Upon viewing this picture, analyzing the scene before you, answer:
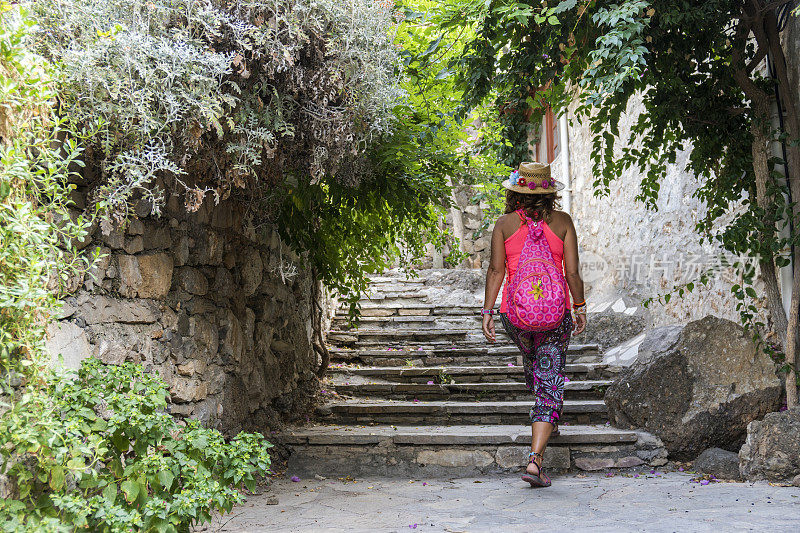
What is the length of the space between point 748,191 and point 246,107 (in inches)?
111

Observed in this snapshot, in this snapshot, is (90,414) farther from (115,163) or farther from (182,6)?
(182,6)

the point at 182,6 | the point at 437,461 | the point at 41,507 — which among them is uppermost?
the point at 182,6

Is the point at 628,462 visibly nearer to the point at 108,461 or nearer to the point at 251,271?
the point at 251,271

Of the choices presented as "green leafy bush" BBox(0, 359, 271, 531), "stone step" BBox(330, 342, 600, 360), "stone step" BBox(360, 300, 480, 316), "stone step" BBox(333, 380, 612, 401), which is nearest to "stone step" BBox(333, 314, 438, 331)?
"stone step" BBox(360, 300, 480, 316)

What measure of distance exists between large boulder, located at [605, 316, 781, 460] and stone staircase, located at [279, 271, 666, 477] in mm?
152

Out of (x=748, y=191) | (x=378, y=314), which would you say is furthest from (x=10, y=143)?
(x=378, y=314)

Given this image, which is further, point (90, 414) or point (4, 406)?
point (90, 414)

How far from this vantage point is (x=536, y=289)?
3.35m

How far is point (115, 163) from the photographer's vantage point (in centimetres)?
232

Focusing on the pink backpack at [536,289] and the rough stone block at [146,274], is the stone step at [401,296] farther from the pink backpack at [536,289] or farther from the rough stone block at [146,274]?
the rough stone block at [146,274]

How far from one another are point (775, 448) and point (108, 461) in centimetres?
282

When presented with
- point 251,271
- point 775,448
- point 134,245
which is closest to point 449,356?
point 251,271

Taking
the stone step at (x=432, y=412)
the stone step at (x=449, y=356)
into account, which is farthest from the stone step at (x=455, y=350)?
the stone step at (x=432, y=412)

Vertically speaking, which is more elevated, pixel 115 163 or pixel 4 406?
pixel 115 163
